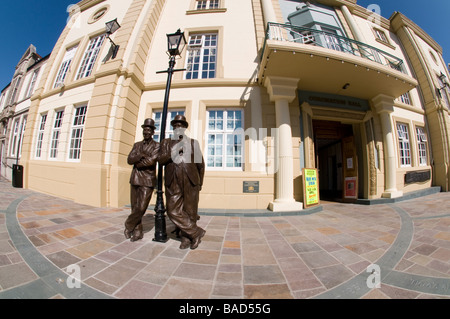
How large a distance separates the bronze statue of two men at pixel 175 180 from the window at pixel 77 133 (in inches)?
209

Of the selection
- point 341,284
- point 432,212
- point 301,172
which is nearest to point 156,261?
point 341,284

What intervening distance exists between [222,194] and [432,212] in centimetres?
607

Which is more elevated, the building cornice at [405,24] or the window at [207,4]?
the building cornice at [405,24]

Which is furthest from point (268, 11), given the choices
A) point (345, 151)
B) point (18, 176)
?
point (18, 176)

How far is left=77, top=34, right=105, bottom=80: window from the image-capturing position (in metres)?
6.89

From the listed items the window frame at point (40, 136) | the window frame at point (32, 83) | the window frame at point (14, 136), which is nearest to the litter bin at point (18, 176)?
the window frame at point (40, 136)

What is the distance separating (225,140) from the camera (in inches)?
217

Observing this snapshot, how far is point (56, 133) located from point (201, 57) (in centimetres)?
736

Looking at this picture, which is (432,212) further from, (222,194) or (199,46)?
(199,46)

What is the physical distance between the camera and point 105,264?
76.6 inches

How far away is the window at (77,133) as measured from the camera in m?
6.11

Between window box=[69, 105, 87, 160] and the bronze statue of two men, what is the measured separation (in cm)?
532

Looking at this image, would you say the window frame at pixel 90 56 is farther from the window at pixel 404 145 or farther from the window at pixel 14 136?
the window at pixel 404 145

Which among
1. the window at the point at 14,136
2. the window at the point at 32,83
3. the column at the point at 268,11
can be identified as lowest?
the window at the point at 14,136
